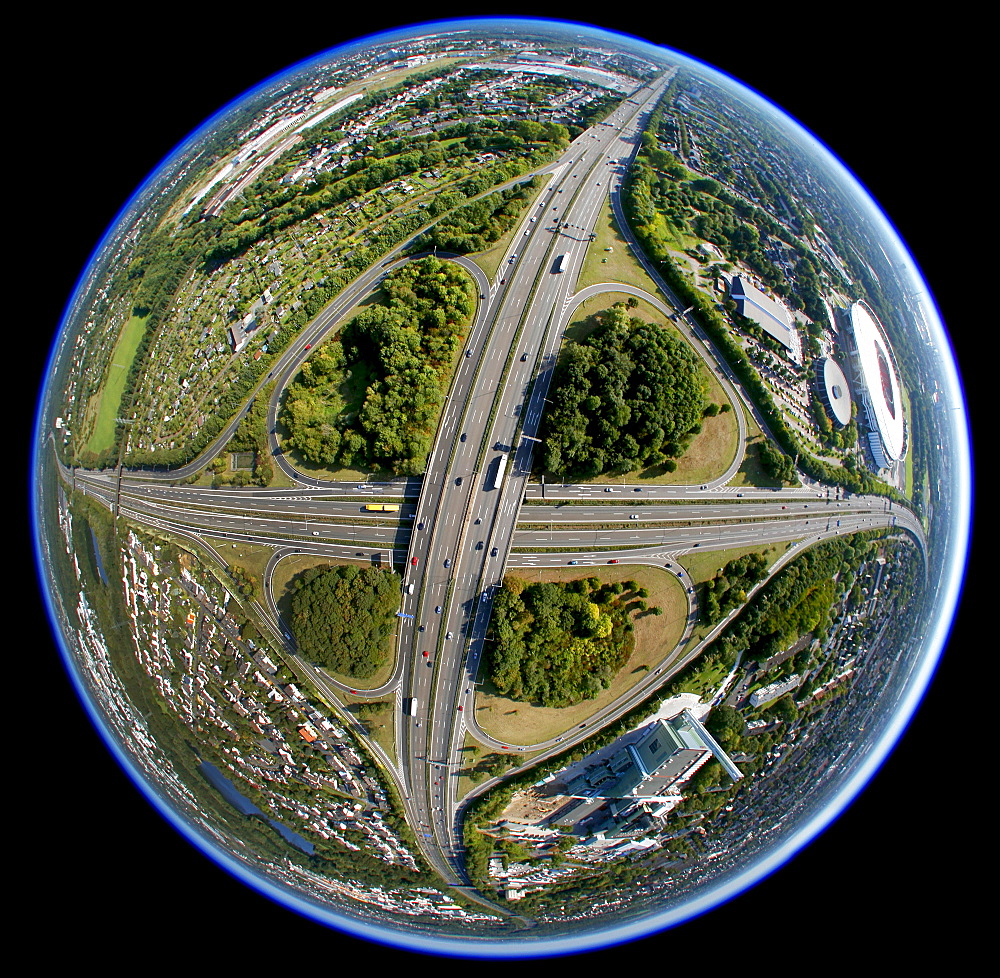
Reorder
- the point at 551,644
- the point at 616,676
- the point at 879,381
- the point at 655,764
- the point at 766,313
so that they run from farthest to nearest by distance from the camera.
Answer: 1. the point at 879,381
2. the point at 766,313
3. the point at 616,676
4. the point at 551,644
5. the point at 655,764

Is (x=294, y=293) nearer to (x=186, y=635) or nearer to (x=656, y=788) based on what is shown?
(x=186, y=635)

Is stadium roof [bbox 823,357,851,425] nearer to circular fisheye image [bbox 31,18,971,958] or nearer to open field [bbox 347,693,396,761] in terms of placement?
circular fisheye image [bbox 31,18,971,958]

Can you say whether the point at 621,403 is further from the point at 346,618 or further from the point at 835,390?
the point at 346,618

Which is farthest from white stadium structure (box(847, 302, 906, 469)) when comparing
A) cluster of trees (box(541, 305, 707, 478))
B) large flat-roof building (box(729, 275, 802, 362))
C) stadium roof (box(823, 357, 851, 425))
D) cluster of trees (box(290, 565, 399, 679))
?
cluster of trees (box(290, 565, 399, 679))

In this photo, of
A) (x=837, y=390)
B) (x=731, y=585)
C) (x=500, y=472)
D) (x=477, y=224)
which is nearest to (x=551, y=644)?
(x=500, y=472)

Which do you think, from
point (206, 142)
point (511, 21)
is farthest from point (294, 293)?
point (511, 21)
